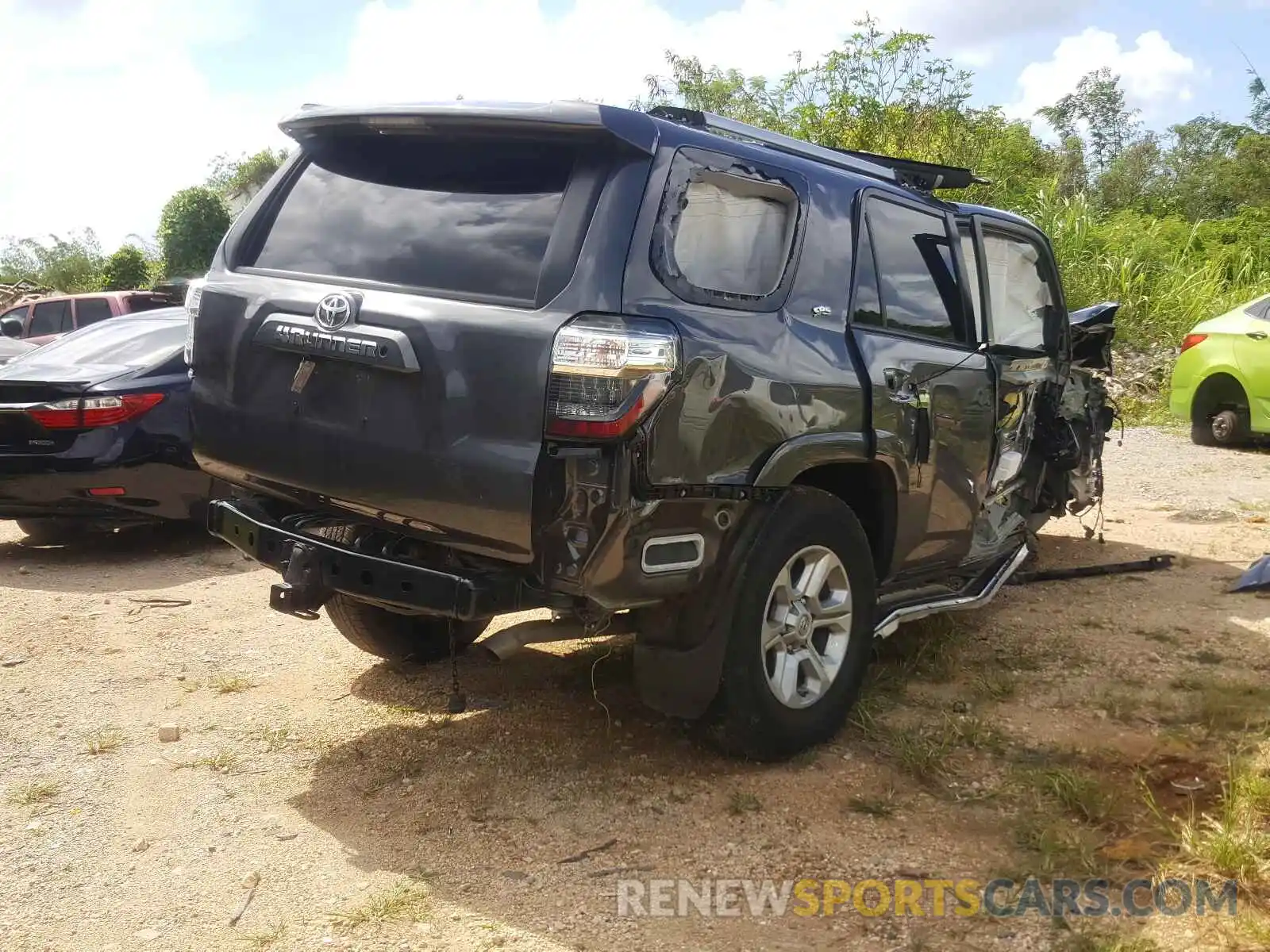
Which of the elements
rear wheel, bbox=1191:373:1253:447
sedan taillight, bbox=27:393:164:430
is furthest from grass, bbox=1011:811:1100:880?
rear wheel, bbox=1191:373:1253:447

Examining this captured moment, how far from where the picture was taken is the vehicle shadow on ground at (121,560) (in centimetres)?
641

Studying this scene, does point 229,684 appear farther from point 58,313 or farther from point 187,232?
point 187,232

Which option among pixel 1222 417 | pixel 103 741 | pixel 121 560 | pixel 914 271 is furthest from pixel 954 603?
pixel 1222 417

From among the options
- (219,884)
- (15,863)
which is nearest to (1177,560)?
(219,884)

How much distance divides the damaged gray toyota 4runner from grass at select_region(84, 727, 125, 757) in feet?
3.11

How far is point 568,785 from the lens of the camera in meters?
3.79

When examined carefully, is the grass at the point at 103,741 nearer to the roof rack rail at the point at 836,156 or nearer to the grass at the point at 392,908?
the grass at the point at 392,908

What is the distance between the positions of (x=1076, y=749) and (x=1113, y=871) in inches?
34.1

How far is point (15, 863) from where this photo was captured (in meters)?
3.31

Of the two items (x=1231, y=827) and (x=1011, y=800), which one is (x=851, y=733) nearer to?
(x=1011, y=800)

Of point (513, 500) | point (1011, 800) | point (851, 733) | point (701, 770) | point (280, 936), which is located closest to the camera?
point (280, 936)

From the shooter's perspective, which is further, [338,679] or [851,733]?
[338,679]

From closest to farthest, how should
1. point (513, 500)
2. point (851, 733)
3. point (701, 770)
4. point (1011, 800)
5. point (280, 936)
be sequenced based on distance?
1. point (280, 936)
2. point (513, 500)
3. point (1011, 800)
4. point (701, 770)
5. point (851, 733)

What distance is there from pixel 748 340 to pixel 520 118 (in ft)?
2.97
